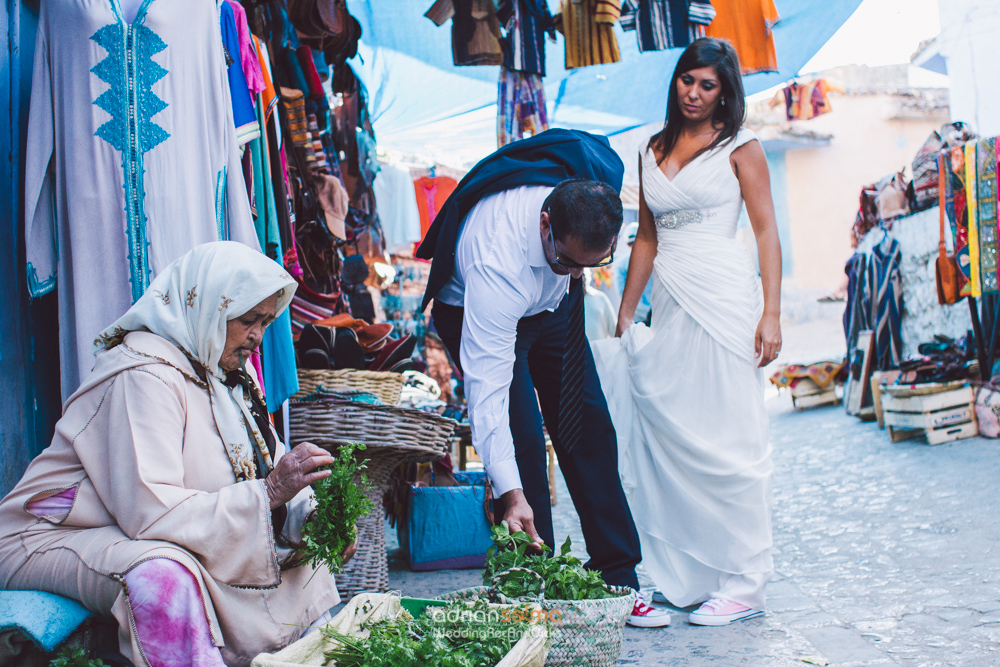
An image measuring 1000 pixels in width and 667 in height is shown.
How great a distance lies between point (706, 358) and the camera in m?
2.98

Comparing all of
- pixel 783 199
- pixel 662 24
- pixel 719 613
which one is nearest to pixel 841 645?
pixel 719 613

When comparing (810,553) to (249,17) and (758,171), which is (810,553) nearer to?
(758,171)

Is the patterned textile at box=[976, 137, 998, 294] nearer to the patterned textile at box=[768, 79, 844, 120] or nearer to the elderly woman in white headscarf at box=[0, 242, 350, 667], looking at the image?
the elderly woman in white headscarf at box=[0, 242, 350, 667]

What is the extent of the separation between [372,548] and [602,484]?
1023mm

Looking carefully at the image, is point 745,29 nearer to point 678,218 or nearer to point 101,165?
point 678,218

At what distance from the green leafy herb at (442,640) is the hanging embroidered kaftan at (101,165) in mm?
1366

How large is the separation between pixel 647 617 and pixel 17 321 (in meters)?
2.34

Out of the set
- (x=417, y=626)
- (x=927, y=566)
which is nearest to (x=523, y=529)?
(x=417, y=626)

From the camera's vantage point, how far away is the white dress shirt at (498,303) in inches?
91.1

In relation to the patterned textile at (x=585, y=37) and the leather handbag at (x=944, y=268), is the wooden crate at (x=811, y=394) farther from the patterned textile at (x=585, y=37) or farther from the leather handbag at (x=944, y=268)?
the patterned textile at (x=585, y=37)

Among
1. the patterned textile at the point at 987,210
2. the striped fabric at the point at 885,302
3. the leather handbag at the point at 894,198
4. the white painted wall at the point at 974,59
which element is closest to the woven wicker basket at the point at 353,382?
the patterned textile at the point at 987,210

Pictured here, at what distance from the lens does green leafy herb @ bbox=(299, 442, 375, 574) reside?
1982 mm

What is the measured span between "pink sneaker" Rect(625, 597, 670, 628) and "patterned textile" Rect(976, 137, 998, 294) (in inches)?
206

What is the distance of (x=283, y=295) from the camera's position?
2.25 m
